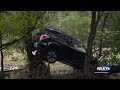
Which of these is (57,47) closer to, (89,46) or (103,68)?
(89,46)

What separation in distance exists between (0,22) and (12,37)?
0.67 m

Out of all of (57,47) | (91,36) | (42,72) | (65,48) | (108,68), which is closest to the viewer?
(42,72)

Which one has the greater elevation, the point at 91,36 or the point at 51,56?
the point at 91,36

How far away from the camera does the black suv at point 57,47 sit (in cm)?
880

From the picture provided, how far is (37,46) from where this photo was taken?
8961 mm

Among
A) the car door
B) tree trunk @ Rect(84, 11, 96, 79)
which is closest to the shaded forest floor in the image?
tree trunk @ Rect(84, 11, 96, 79)

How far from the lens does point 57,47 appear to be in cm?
896

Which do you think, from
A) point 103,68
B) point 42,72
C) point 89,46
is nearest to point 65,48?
point 89,46

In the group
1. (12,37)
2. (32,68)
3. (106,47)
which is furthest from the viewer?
(106,47)

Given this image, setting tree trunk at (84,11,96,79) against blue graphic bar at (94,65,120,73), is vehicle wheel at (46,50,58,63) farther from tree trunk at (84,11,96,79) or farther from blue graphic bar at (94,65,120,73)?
blue graphic bar at (94,65,120,73)

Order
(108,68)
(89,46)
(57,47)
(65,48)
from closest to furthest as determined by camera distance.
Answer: (57,47), (65,48), (108,68), (89,46)
